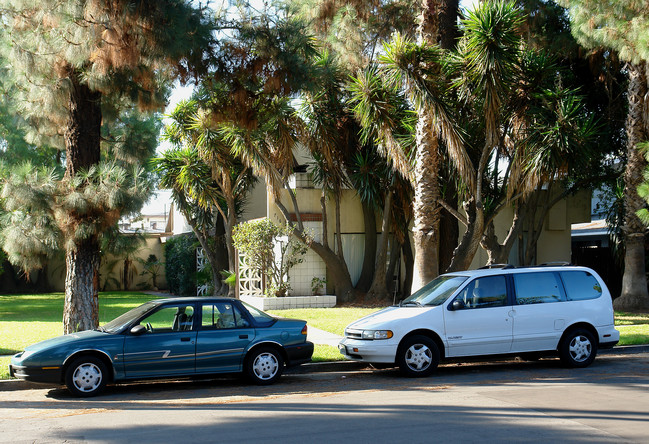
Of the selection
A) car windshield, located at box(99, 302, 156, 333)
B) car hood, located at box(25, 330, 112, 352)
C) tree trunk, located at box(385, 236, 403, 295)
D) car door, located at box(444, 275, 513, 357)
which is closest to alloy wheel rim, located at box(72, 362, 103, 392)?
car hood, located at box(25, 330, 112, 352)

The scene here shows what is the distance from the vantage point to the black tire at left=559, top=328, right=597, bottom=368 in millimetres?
10641

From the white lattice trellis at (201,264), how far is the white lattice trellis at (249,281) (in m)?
4.85

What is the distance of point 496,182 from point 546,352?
38.0ft

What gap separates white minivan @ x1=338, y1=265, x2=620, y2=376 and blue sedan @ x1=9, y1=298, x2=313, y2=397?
116 centimetres

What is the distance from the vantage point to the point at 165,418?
7.61 meters

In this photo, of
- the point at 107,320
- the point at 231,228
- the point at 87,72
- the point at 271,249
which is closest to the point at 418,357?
the point at 87,72

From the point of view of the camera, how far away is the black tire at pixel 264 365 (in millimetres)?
9695

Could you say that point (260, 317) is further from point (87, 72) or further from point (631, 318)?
point (631, 318)

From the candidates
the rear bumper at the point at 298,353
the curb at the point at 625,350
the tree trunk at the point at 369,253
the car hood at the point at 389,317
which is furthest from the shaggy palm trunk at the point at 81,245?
the tree trunk at the point at 369,253

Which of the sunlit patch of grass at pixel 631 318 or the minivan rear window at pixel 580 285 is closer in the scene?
the minivan rear window at pixel 580 285

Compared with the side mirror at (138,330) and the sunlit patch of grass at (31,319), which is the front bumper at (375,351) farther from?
the sunlit patch of grass at (31,319)

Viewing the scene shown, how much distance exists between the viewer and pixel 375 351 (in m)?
9.93

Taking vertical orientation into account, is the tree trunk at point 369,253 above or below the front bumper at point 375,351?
above

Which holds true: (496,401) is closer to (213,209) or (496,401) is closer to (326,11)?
(326,11)
